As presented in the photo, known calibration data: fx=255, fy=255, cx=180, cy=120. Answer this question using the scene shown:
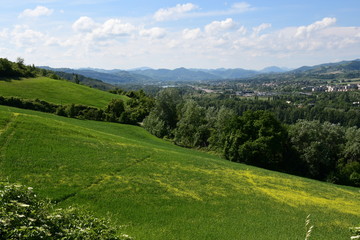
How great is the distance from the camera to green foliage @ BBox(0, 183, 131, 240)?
9.00 metres

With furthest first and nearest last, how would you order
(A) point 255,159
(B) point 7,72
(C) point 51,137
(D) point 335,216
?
(B) point 7,72
(A) point 255,159
(C) point 51,137
(D) point 335,216

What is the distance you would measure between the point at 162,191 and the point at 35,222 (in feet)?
65.3

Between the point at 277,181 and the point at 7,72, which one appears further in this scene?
the point at 7,72

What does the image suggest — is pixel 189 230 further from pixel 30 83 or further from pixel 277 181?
pixel 30 83

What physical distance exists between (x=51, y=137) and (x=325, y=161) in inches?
2464

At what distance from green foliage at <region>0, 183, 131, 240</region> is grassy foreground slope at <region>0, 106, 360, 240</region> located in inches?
399

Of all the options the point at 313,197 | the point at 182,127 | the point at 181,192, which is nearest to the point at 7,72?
the point at 182,127

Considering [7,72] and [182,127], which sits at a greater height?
[7,72]

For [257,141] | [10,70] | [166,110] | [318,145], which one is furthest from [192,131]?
[10,70]

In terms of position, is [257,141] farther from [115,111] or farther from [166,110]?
[115,111]

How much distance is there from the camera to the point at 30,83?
108 metres

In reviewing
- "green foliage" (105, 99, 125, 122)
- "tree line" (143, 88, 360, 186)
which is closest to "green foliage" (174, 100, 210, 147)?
"tree line" (143, 88, 360, 186)

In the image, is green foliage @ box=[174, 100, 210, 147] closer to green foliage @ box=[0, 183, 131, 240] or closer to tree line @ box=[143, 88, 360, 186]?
tree line @ box=[143, 88, 360, 186]

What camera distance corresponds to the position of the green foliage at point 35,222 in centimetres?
900
